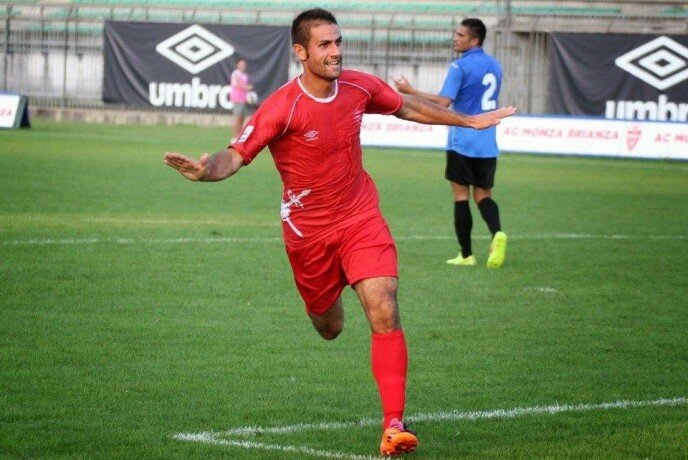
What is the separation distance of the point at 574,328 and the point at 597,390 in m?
1.98

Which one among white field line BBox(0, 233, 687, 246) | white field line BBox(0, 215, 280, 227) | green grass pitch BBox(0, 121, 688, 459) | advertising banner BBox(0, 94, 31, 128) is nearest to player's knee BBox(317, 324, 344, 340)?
green grass pitch BBox(0, 121, 688, 459)

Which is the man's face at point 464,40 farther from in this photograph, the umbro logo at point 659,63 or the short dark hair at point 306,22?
the umbro logo at point 659,63

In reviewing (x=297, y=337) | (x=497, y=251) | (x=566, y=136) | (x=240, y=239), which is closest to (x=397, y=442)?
(x=297, y=337)

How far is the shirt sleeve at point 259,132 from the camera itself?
6.09m

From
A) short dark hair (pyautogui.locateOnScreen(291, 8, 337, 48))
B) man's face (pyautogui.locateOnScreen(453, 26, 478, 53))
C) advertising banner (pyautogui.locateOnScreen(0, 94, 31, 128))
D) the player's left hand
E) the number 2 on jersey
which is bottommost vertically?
advertising banner (pyautogui.locateOnScreen(0, 94, 31, 128))

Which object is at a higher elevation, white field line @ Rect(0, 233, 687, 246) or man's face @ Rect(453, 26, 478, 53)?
man's face @ Rect(453, 26, 478, 53)

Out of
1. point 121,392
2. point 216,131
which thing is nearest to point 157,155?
point 216,131

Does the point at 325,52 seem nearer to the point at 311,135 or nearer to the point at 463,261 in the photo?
the point at 311,135

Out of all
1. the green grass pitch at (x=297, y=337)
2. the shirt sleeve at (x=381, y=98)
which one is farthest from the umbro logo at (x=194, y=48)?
the shirt sleeve at (x=381, y=98)

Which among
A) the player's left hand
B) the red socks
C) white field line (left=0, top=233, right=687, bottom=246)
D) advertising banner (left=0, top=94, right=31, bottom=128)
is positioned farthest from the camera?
advertising banner (left=0, top=94, right=31, bottom=128)

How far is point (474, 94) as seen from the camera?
12305 millimetres

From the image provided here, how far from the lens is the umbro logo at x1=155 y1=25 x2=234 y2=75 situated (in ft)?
121

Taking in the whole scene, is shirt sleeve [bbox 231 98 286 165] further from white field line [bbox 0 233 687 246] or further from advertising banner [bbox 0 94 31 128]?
advertising banner [bbox 0 94 31 128]

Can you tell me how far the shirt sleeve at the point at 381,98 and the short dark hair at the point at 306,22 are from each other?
415 mm
